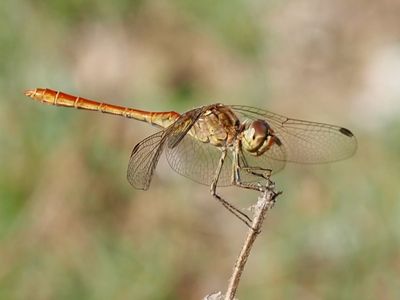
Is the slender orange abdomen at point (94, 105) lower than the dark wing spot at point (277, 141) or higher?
higher

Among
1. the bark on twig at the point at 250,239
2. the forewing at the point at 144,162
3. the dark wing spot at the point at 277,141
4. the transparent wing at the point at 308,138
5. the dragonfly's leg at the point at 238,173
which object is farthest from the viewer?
the transparent wing at the point at 308,138

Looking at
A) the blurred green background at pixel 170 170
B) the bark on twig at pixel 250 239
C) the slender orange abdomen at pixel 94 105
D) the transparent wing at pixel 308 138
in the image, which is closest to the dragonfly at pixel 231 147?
the transparent wing at pixel 308 138

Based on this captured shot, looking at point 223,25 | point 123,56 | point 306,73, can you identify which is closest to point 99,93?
point 123,56

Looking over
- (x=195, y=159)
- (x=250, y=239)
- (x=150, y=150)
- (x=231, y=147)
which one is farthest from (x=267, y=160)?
(x=250, y=239)

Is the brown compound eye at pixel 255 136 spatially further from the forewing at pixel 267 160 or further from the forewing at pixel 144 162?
the forewing at pixel 144 162

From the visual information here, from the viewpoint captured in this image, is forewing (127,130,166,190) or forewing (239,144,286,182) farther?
forewing (239,144,286,182)

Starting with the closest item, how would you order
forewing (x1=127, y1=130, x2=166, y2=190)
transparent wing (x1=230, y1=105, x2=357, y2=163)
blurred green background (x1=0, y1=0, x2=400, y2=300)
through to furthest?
forewing (x1=127, y1=130, x2=166, y2=190), transparent wing (x1=230, y1=105, x2=357, y2=163), blurred green background (x1=0, y1=0, x2=400, y2=300)

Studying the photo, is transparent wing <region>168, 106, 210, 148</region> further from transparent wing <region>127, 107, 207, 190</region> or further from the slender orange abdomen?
the slender orange abdomen

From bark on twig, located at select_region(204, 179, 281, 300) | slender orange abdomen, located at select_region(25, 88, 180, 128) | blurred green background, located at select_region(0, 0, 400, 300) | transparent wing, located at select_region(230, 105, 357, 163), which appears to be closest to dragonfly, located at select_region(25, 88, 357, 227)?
transparent wing, located at select_region(230, 105, 357, 163)
